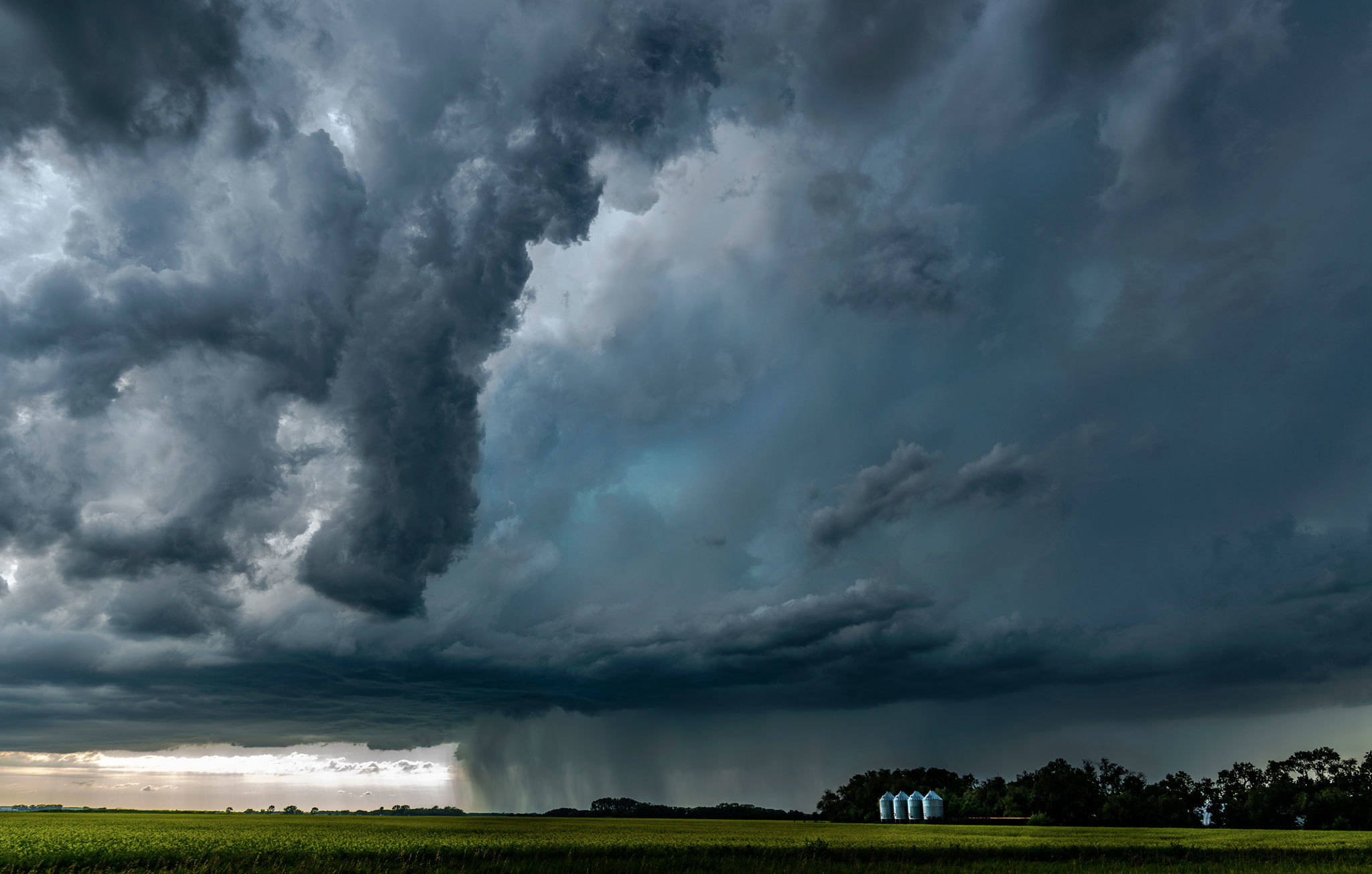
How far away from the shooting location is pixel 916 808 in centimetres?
18750

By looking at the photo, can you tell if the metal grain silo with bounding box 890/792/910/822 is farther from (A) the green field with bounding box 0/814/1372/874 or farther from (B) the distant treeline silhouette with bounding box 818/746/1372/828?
(A) the green field with bounding box 0/814/1372/874

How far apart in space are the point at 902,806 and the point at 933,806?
870cm

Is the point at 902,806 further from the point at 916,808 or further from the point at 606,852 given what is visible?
the point at 606,852

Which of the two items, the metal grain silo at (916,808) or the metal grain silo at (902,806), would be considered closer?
the metal grain silo at (916,808)

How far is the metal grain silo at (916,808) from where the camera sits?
18550 cm

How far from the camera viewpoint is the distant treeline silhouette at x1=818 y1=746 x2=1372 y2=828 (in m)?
157

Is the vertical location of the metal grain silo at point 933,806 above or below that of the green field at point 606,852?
below

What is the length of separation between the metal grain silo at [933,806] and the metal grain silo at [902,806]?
202 inches

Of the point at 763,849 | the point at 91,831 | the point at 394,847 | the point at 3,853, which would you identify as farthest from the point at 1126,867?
the point at 91,831

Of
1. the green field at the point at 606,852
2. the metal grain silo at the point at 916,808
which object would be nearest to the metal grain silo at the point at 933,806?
the metal grain silo at the point at 916,808

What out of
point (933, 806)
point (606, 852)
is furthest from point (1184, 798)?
point (606, 852)

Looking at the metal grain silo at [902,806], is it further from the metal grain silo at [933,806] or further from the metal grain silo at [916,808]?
the metal grain silo at [933,806]

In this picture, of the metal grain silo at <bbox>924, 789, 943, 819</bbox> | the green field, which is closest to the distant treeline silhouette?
the metal grain silo at <bbox>924, 789, 943, 819</bbox>

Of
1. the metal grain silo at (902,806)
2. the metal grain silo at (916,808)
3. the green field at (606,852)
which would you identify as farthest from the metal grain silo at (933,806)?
the green field at (606,852)
